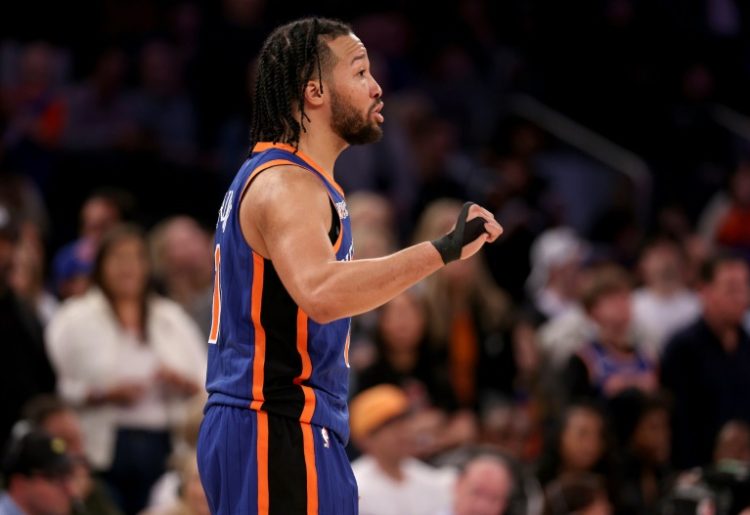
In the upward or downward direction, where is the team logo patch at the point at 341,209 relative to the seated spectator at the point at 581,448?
upward

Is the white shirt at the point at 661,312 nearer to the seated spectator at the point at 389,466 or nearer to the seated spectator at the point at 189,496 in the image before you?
the seated spectator at the point at 389,466

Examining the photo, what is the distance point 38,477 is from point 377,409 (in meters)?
1.95

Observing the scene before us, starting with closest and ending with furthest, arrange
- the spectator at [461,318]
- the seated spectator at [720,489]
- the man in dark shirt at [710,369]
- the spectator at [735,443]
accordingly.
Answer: the seated spectator at [720,489], the spectator at [735,443], the man in dark shirt at [710,369], the spectator at [461,318]

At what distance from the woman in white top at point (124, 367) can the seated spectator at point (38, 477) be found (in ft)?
4.36

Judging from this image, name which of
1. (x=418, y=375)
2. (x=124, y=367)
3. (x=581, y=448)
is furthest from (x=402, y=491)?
(x=124, y=367)

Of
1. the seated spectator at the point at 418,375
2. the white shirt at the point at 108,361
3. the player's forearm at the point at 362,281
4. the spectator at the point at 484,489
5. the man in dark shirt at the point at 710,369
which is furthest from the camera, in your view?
the man in dark shirt at the point at 710,369

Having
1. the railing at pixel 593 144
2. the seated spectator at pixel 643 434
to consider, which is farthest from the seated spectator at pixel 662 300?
the railing at pixel 593 144

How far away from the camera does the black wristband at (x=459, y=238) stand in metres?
4.07

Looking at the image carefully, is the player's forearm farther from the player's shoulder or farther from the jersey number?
the jersey number

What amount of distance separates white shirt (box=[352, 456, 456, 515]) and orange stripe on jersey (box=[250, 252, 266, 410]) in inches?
138

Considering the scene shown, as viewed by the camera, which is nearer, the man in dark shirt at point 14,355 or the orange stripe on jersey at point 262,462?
the orange stripe on jersey at point 262,462

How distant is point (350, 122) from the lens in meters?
4.42

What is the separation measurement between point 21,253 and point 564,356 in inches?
136

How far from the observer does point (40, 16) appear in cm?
1202
